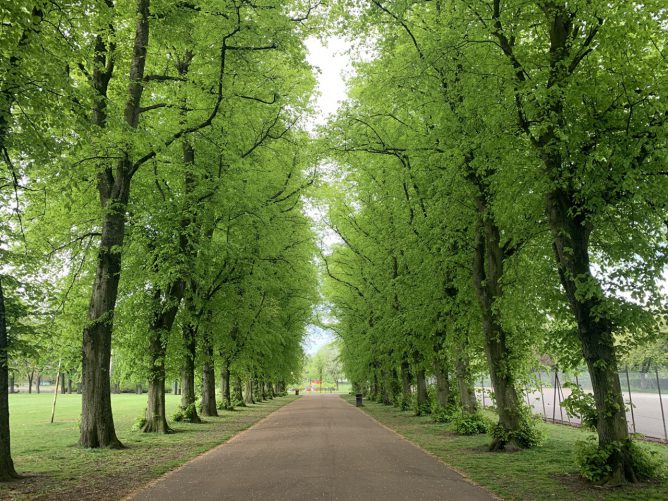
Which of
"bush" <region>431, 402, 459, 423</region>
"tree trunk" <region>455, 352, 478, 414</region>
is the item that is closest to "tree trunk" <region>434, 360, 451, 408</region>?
"bush" <region>431, 402, 459, 423</region>

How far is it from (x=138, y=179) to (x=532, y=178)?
13151mm

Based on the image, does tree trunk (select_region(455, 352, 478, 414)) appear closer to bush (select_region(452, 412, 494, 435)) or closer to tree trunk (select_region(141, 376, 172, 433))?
bush (select_region(452, 412, 494, 435))

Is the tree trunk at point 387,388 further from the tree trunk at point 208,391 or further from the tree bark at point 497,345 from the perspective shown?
the tree bark at point 497,345

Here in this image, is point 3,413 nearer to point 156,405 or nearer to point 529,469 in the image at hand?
point 156,405

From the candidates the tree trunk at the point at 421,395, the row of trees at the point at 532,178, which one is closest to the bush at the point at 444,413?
the row of trees at the point at 532,178

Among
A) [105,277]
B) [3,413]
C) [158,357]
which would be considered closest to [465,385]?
[158,357]

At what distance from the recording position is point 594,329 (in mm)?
8359

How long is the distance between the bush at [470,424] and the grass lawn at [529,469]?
17.2 inches

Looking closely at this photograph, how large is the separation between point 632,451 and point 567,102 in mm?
5980

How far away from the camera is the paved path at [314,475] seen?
722 cm

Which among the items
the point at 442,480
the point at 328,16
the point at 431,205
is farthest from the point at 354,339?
the point at 442,480

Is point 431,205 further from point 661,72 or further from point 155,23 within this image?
point 155,23

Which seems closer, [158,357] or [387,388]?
[158,357]

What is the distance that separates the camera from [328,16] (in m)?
15.0
